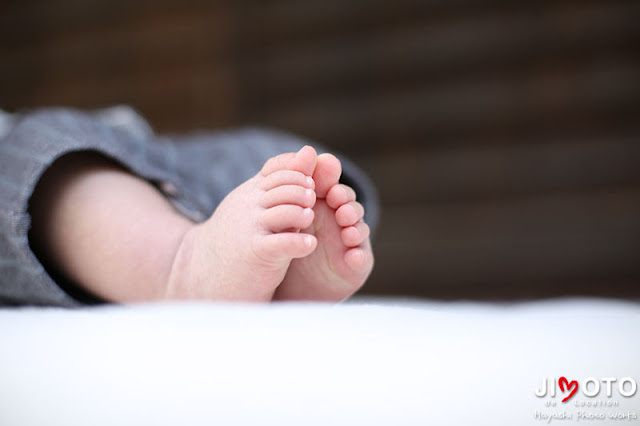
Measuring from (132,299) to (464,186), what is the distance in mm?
1592

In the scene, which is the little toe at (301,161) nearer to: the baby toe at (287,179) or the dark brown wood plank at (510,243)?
the baby toe at (287,179)

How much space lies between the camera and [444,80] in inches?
78.6

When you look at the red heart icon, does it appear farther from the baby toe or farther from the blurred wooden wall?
the blurred wooden wall

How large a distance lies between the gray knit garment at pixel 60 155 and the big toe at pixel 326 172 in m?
0.12

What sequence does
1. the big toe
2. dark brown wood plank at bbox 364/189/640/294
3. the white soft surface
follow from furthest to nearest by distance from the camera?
dark brown wood plank at bbox 364/189/640/294
the big toe
the white soft surface

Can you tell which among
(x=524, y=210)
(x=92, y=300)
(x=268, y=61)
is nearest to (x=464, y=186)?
(x=524, y=210)

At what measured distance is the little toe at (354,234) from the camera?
0.44 m

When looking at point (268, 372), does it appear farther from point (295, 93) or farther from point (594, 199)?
point (295, 93)

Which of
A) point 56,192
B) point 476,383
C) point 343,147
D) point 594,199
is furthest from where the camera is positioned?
point 343,147

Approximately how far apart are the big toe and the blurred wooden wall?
1.58 meters

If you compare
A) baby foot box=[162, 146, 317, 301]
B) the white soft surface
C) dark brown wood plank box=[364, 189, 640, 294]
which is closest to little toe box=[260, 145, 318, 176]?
baby foot box=[162, 146, 317, 301]

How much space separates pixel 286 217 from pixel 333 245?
0.06m

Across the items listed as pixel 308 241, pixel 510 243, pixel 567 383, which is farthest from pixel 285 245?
pixel 510 243

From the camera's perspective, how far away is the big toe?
427 mm
